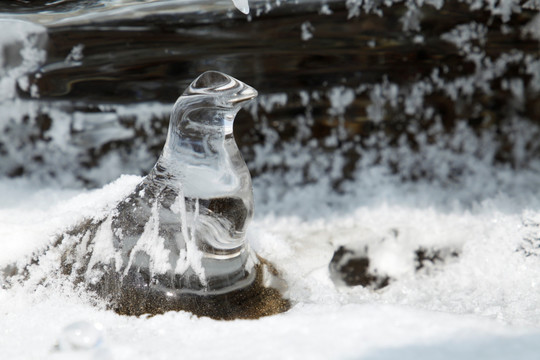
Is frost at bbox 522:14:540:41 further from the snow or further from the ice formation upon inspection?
the ice formation

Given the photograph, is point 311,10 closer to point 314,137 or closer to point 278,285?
point 314,137

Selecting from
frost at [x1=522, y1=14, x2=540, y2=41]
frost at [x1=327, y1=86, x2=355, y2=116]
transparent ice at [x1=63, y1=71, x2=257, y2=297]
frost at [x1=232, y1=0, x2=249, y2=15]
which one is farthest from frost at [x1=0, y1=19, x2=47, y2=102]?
frost at [x1=522, y1=14, x2=540, y2=41]

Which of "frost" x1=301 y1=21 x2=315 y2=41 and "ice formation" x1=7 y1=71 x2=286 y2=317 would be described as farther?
"frost" x1=301 y1=21 x2=315 y2=41

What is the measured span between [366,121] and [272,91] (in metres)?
0.39

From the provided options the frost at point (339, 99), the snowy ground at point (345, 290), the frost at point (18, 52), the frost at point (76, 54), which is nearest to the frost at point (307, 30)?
the frost at point (339, 99)

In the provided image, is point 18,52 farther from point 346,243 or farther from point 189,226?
point 346,243

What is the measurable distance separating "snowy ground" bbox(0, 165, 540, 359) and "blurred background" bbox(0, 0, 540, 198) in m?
0.13

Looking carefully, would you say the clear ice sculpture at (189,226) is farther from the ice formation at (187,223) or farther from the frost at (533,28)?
the frost at (533,28)

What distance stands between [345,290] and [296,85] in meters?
0.79

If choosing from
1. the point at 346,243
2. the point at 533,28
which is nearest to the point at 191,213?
the point at 346,243

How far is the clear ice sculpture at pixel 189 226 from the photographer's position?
1.25 meters

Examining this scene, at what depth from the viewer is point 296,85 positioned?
196 cm

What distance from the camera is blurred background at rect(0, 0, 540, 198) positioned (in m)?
1.80

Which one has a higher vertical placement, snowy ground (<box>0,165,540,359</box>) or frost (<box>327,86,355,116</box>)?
frost (<box>327,86,355,116</box>)
